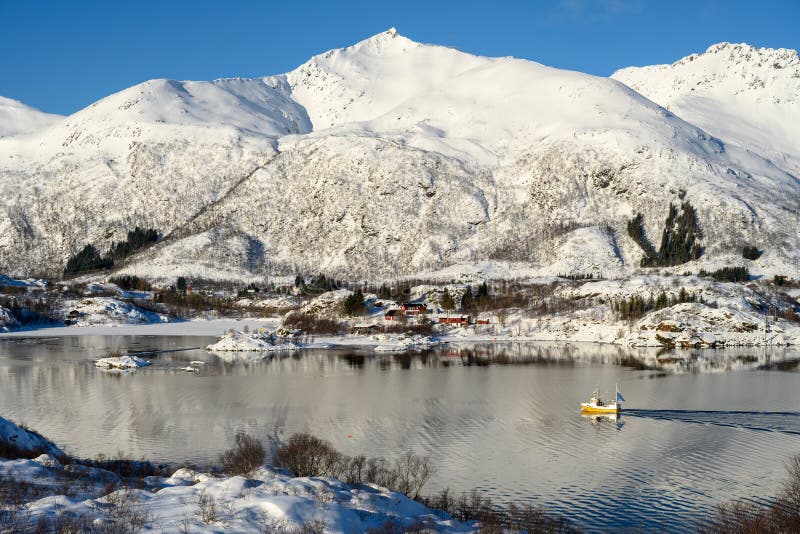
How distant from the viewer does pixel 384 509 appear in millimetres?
29406

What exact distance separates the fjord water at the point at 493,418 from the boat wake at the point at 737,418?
148 mm

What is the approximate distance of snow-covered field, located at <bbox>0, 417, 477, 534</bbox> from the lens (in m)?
24.4

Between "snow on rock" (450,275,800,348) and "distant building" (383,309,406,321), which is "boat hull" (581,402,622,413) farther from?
"distant building" (383,309,406,321)

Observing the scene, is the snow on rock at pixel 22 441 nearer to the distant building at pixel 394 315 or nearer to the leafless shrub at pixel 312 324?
the leafless shrub at pixel 312 324

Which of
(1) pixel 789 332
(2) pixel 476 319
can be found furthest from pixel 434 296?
(1) pixel 789 332

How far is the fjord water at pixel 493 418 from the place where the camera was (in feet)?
140

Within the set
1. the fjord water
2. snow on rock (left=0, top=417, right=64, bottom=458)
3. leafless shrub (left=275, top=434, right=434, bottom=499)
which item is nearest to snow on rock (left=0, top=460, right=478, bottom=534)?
leafless shrub (left=275, top=434, right=434, bottom=499)

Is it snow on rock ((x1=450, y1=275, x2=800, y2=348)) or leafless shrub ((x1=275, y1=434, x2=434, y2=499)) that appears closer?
leafless shrub ((x1=275, y1=434, x2=434, y2=499))

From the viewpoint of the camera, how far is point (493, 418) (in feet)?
202

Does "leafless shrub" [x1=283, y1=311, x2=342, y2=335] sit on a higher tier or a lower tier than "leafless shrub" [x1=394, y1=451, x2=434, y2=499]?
higher

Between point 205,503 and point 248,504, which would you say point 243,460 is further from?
point 248,504

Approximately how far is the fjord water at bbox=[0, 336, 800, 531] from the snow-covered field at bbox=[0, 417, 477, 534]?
11.6m

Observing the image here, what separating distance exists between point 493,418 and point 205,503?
3828cm

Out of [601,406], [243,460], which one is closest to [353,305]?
[601,406]
